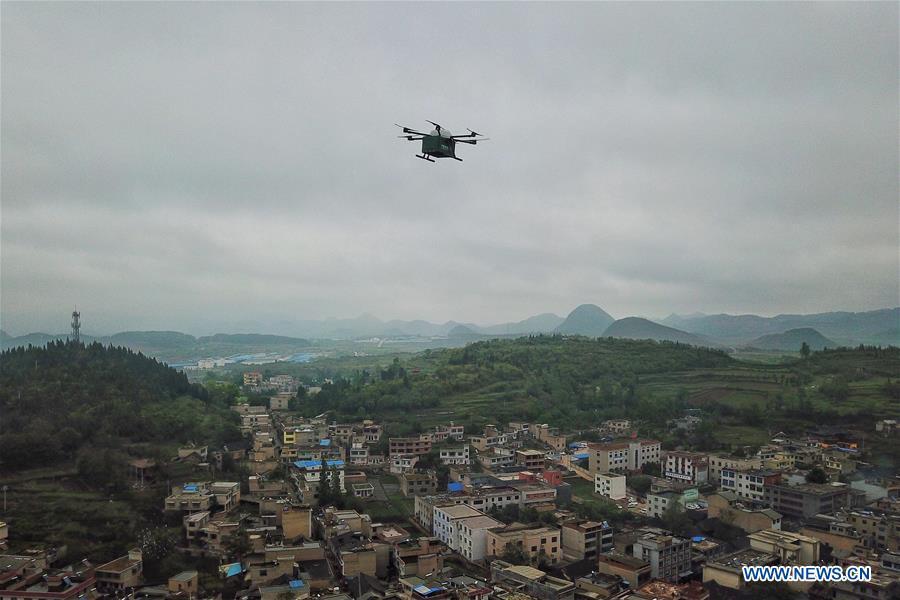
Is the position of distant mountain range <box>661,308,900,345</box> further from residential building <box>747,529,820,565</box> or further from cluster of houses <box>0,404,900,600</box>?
residential building <box>747,529,820,565</box>

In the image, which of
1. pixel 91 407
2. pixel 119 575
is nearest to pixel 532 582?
pixel 119 575

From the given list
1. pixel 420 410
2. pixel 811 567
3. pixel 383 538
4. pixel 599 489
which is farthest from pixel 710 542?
pixel 420 410

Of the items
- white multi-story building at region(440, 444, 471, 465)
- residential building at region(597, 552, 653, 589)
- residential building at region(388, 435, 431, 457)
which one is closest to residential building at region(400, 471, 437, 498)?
white multi-story building at region(440, 444, 471, 465)

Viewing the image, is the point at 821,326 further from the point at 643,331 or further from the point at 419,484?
the point at 419,484

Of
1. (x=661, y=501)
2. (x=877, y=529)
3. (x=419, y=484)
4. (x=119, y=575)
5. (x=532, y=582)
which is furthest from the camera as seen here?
(x=419, y=484)

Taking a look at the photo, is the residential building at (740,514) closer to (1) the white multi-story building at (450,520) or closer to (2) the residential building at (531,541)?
(2) the residential building at (531,541)

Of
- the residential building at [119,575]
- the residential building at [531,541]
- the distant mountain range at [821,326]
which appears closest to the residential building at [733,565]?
the residential building at [531,541]
